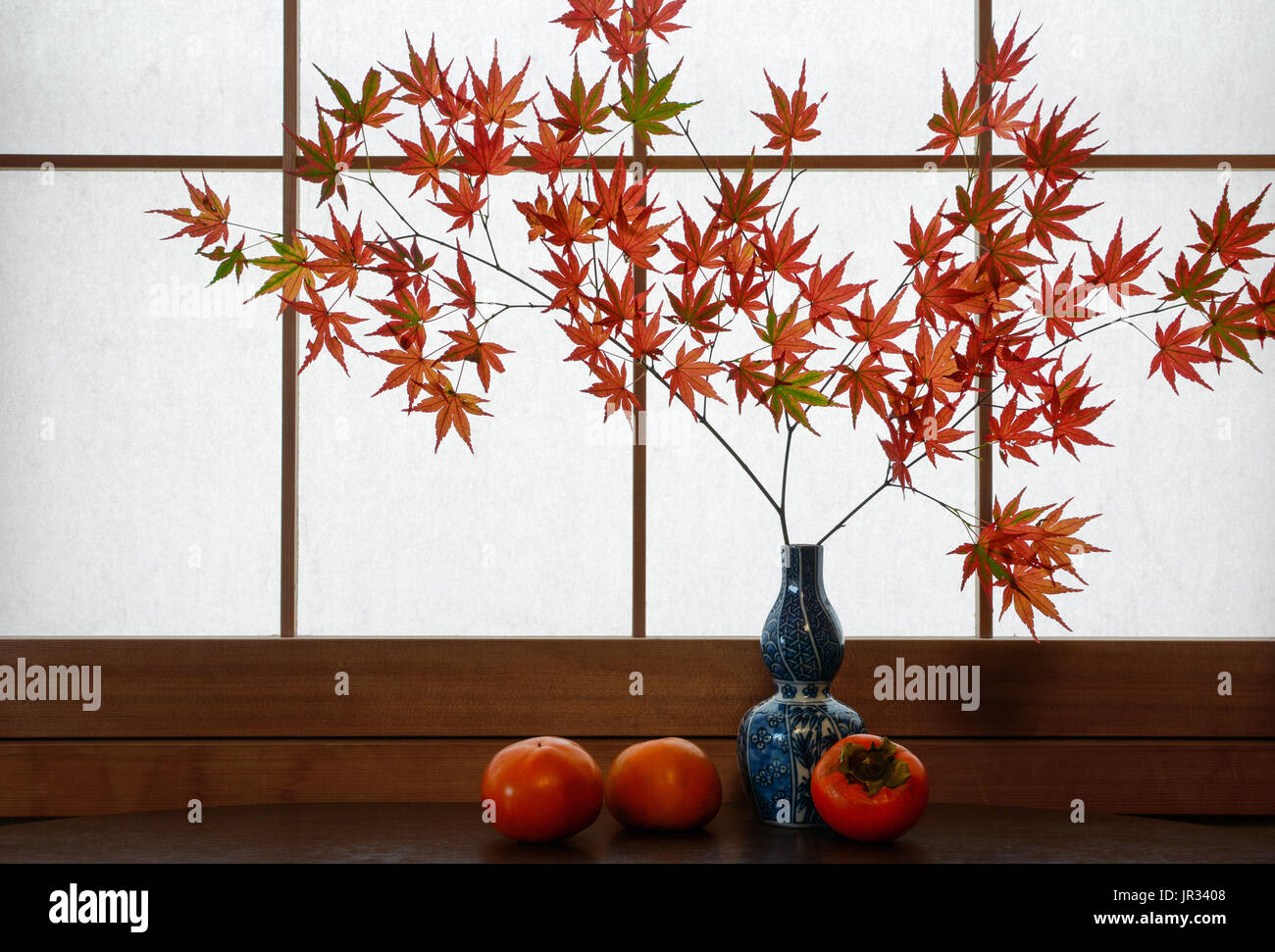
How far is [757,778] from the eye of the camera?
100 cm

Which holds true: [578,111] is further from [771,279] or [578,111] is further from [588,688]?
[588,688]

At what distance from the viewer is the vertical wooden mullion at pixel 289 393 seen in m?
1.32

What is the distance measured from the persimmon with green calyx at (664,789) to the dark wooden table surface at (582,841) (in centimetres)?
2

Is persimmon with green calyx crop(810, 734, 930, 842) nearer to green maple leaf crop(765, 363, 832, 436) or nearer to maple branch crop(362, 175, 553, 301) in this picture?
green maple leaf crop(765, 363, 832, 436)

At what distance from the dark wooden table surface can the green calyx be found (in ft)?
0.19

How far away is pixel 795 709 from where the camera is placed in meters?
0.99

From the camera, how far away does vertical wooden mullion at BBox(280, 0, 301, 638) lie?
132 cm

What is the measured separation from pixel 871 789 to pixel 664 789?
19cm

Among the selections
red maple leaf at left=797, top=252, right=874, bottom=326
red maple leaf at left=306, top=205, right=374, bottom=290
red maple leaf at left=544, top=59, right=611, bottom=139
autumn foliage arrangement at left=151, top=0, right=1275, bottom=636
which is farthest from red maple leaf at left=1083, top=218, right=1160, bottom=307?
red maple leaf at left=306, top=205, right=374, bottom=290

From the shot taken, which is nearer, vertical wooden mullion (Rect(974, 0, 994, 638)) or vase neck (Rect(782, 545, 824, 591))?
vase neck (Rect(782, 545, 824, 591))

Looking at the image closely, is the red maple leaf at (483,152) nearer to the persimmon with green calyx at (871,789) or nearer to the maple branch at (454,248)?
the maple branch at (454,248)

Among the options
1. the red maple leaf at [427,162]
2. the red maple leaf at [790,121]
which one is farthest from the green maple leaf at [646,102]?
the red maple leaf at [427,162]
